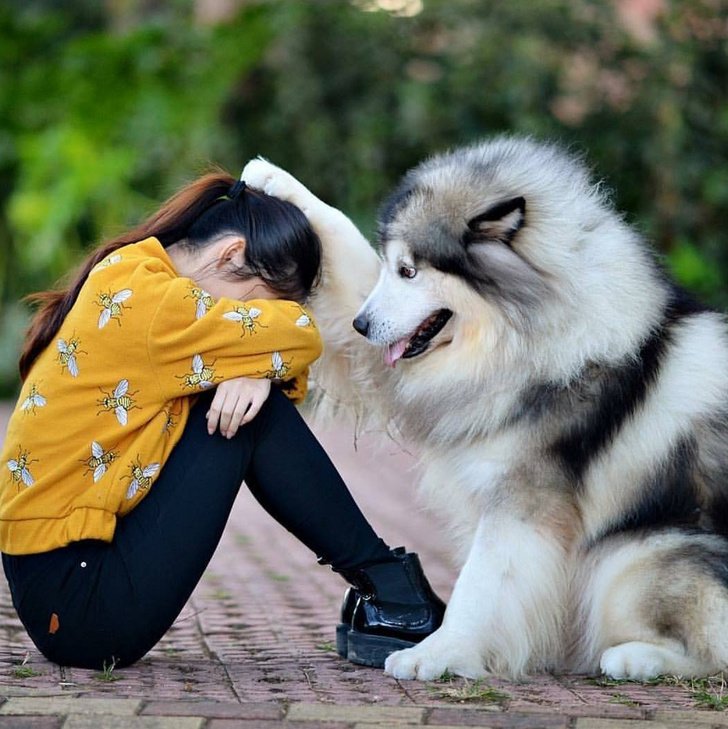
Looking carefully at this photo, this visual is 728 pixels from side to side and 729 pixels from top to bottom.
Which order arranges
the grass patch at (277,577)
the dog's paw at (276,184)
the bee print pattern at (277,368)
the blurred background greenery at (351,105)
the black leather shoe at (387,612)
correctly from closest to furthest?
the bee print pattern at (277,368) → the black leather shoe at (387,612) → the dog's paw at (276,184) → the grass patch at (277,577) → the blurred background greenery at (351,105)

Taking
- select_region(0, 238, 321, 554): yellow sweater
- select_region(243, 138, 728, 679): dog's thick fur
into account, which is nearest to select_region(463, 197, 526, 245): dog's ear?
select_region(243, 138, 728, 679): dog's thick fur

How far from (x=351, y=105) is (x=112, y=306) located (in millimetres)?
7903

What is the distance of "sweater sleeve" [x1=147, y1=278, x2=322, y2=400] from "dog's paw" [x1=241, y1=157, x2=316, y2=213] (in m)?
0.69

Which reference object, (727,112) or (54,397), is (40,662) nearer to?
(54,397)

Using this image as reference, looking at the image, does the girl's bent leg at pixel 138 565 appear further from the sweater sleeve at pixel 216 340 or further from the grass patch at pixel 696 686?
the grass patch at pixel 696 686

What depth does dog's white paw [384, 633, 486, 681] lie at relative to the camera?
3.18m

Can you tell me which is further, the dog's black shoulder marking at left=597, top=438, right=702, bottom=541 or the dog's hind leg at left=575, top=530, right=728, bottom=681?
the dog's black shoulder marking at left=597, top=438, right=702, bottom=541

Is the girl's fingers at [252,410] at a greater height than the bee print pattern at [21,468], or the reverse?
the girl's fingers at [252,410]

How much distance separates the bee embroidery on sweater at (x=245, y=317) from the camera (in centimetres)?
310

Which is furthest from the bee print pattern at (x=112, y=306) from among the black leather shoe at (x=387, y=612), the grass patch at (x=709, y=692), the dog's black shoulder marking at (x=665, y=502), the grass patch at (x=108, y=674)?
the grass patch at (x=709, y=692)

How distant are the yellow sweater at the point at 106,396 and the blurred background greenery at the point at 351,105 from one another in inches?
208

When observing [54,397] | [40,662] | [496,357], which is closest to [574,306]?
[496,357]

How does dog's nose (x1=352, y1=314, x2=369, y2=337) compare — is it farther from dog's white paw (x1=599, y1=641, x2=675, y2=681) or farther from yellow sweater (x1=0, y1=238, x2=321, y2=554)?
dog's white paw (x1=599, y1=641, x2=675, y2=681)

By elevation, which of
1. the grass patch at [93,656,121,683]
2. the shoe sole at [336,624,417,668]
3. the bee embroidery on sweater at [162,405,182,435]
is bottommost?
the shoe sole at [336,624,417,668]
